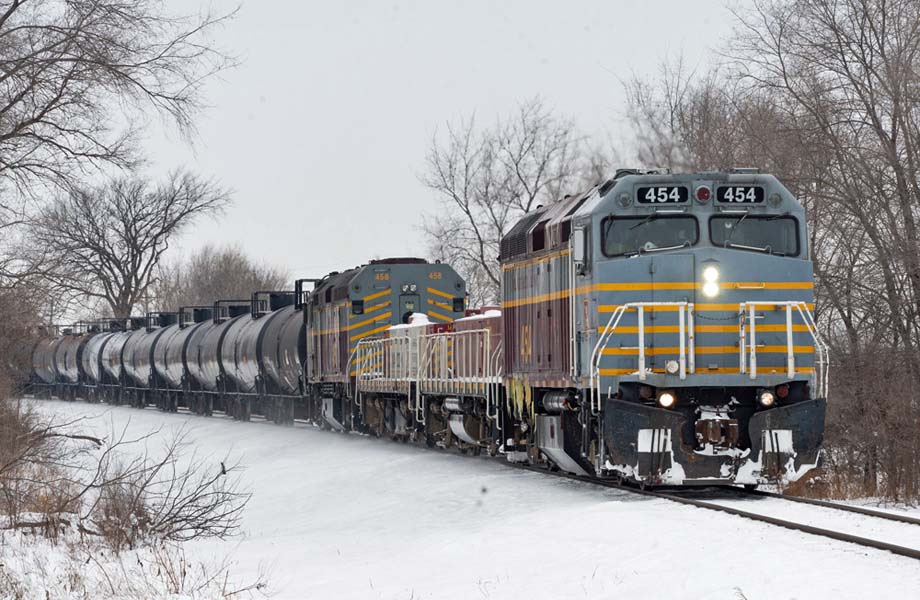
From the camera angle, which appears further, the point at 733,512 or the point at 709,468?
the point at 709,468

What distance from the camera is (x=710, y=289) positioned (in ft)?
46.7

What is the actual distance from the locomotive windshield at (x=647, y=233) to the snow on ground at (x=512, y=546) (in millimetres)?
2791

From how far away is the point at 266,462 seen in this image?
2386cm

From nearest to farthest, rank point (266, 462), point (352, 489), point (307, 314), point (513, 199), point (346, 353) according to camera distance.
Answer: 1. point (352, 489)
2. point (266, 462)
3. point (346, 353)
4. point (307, 314)
5. point (513, 199)

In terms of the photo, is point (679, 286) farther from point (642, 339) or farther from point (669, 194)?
point (669, 194)

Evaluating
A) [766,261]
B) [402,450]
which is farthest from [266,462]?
[766,261]

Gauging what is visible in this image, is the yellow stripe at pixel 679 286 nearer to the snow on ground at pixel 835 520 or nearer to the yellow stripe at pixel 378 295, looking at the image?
the snow on ground at pixel 835 520

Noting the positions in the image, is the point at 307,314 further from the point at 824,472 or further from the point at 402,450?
the point at 824,472

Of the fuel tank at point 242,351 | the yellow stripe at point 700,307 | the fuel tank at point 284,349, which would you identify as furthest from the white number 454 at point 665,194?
the fuel tank at point 242,351

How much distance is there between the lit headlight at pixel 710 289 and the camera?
46.7ft

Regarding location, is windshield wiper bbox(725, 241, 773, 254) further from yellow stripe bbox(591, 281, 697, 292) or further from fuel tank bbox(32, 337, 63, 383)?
fuel tank bbox(32, 337, 63, 383)

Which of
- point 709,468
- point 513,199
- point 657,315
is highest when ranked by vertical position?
point 513,199

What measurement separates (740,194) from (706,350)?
1818 mm

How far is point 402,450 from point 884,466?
9.64m
